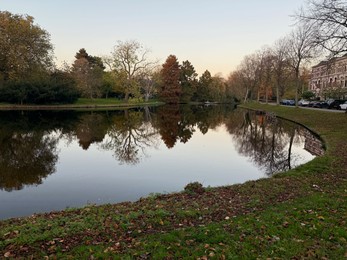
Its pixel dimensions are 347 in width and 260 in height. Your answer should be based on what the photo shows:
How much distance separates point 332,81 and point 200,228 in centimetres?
9646

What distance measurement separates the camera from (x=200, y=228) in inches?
252

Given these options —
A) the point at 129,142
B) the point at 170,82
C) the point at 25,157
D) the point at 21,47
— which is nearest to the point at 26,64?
the point at 21,47

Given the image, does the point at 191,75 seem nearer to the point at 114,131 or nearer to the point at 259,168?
the point at 114,131

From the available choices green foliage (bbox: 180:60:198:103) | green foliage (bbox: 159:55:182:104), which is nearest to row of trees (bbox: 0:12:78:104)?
green foliage (bbox: 159:55:182:104)

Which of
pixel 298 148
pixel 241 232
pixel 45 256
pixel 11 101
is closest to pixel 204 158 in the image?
pixel 298 148

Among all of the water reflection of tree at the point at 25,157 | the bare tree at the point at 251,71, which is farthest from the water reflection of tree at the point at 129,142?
the bare tree at the point at 251,71

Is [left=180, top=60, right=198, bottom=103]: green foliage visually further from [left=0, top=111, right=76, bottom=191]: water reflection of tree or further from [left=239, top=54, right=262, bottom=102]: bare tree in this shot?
[left=0, top=111, right=76, bottom=191]: water reflection of tree

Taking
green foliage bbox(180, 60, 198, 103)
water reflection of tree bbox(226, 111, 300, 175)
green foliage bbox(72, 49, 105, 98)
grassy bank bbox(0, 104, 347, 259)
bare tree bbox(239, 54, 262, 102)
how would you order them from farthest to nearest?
1. green foliage bbox(180, 60, 198, 103)
2. bare tree bbox(239, 54, 262, 102)
3. green foliage bbox(72, 49, 105, 98)
4. water reflection of tree bbox(226, 111, 300, 175)
5. grassy bank bbox(0, 104, 347, 259)

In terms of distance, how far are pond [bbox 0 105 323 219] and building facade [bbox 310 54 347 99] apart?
44.5ft

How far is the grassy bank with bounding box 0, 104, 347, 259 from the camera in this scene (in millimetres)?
5395

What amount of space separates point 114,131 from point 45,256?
21846 mm

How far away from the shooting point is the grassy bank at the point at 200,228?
5.39 metres

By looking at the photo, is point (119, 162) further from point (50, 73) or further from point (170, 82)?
point (170, 82)

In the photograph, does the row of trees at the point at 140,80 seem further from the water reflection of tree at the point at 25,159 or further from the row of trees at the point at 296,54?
the water reflection of tree at the point at 25,159
